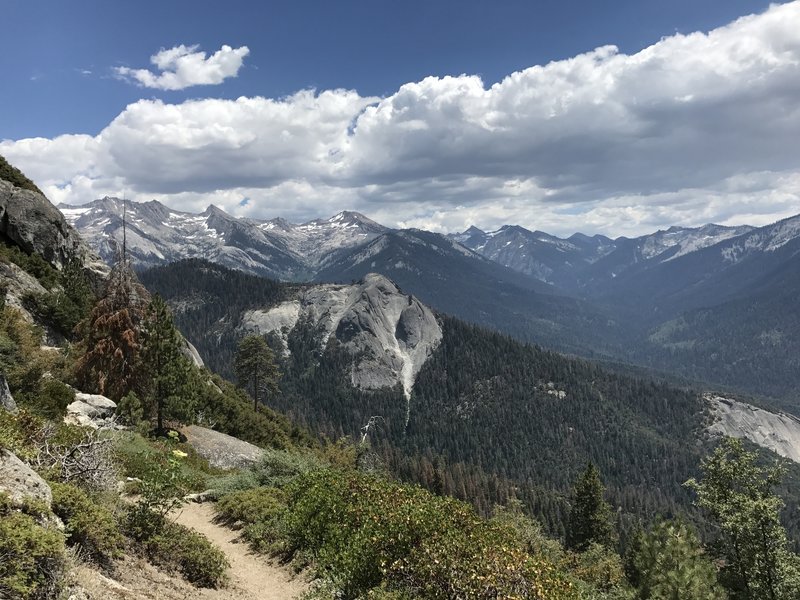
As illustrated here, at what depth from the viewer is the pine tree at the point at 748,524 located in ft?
90.9

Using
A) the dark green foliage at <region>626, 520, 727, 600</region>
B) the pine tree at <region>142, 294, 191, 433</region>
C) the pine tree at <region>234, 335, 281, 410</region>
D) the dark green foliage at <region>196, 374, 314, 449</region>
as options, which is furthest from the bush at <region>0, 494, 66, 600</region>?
the pine tree at <region>234, 335, 281, 410</region>

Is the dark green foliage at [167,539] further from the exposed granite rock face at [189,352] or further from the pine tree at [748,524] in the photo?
the exposed granite rock face at [189,352]

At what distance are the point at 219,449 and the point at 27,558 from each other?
37.8m

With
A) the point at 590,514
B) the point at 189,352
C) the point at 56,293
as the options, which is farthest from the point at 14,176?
the point at 590,514

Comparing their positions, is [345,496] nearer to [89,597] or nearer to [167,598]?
[167,598]

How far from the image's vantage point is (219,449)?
140 feet

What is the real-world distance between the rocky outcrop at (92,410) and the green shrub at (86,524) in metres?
19.4

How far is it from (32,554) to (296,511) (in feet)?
36.6

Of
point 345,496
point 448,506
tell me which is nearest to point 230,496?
point 345,496

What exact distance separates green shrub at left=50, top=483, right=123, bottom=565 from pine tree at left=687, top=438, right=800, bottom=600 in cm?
3129

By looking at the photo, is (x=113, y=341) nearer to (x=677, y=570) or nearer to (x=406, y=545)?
(x=406, y=545)

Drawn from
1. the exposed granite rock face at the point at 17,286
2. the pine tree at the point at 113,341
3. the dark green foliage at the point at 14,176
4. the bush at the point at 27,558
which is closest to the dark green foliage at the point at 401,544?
the bush at the point at 27,558

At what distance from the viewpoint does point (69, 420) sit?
2797cm

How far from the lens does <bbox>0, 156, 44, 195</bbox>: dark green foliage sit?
5806 cm
